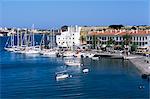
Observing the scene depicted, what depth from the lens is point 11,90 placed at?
1628cm

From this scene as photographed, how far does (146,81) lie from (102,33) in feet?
58.1

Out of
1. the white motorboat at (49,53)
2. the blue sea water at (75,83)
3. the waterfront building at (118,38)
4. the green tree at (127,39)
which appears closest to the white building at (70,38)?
the waterfront building at (118,38)

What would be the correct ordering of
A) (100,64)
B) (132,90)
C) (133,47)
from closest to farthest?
(132,90) → (100,64) → (133,47)

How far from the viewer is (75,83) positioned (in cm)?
1759

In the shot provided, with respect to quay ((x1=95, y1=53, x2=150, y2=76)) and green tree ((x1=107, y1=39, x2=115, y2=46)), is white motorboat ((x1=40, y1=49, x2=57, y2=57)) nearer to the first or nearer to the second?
green tree ((x1=107, y1=39, x2=115, y2=46))

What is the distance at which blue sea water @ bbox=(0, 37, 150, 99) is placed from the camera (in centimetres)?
1505

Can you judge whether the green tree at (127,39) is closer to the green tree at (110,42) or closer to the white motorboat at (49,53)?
the green tree at (110,42)

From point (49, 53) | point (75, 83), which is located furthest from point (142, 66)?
point (49, 53)

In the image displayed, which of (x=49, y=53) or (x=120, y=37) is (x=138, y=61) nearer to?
(x=120, y=37)

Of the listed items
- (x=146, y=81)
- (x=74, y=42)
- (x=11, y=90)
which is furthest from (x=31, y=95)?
(x=74, y=42)

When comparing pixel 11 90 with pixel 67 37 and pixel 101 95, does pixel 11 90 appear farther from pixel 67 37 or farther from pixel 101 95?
pixel 67 37

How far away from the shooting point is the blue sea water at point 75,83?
1505cm

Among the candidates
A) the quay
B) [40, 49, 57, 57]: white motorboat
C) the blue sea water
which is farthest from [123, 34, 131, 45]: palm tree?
the blue sea water

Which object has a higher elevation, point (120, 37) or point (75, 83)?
point (120, 37)
